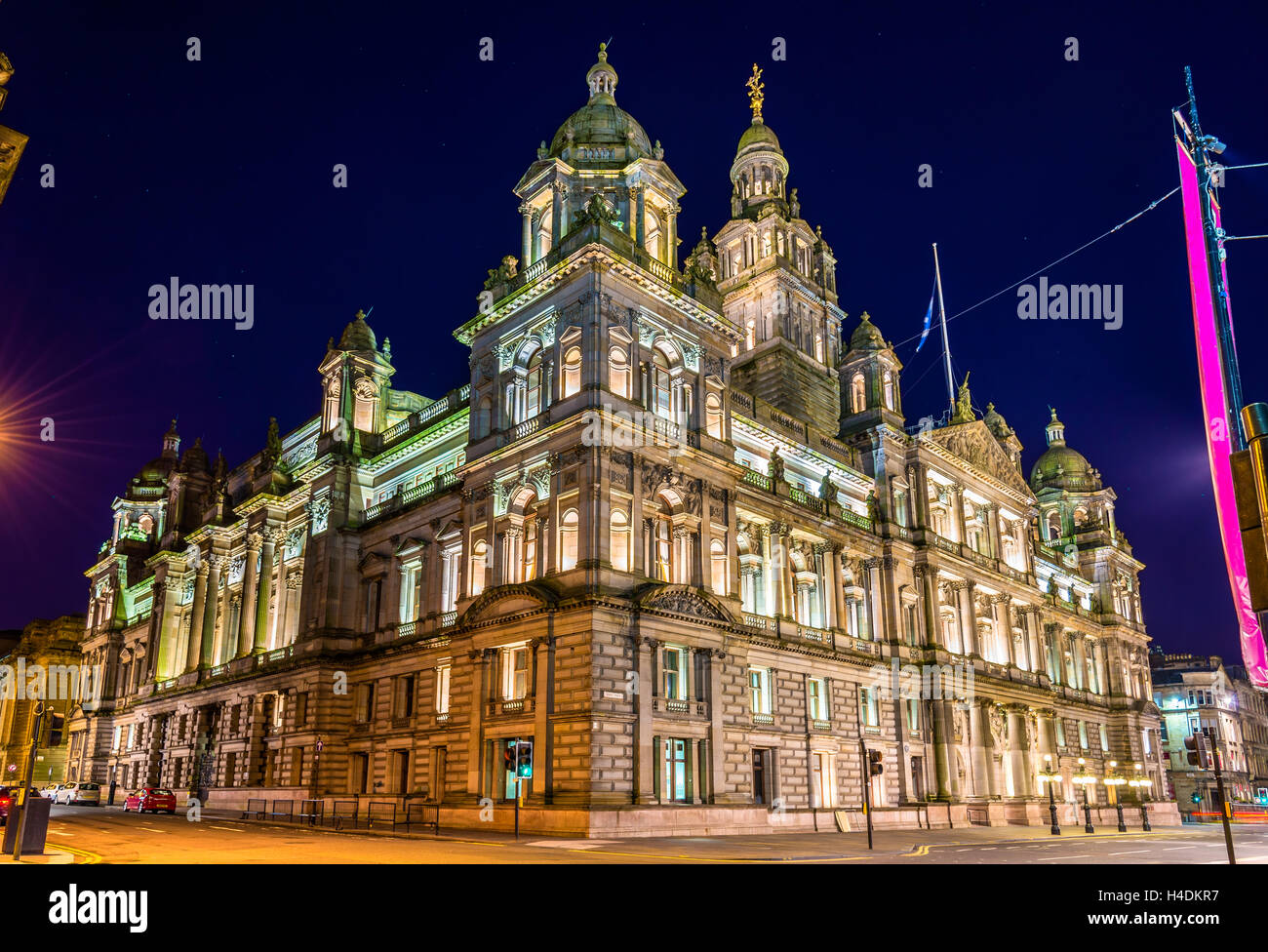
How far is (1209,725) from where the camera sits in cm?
12156

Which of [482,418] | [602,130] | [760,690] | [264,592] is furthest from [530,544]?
[264,592]

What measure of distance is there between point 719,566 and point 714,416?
6992mm

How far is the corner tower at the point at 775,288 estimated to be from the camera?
65.9m

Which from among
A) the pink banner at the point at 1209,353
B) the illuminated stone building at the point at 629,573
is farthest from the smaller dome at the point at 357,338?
the pink banner at the point at 1209,353

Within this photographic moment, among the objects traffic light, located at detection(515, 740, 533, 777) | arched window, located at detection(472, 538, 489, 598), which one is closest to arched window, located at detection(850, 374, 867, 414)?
arched window, located at detection(472, 538, 489, 598)

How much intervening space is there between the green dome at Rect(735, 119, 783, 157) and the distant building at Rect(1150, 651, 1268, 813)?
83651 millimetres

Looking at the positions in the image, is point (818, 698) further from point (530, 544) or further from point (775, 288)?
point (775, 288)

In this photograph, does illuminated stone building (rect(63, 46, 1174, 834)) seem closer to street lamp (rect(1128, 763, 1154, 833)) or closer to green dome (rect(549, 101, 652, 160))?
green dome (rect(549, 101, 652, 160))

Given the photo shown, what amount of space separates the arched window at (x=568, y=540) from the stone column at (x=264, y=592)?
27128 millimetres

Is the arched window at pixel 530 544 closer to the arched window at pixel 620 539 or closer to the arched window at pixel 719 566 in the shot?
the arched window at pixel 620 539

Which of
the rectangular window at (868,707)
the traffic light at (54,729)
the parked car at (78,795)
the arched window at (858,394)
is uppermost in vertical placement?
the arched window at (858,394)
